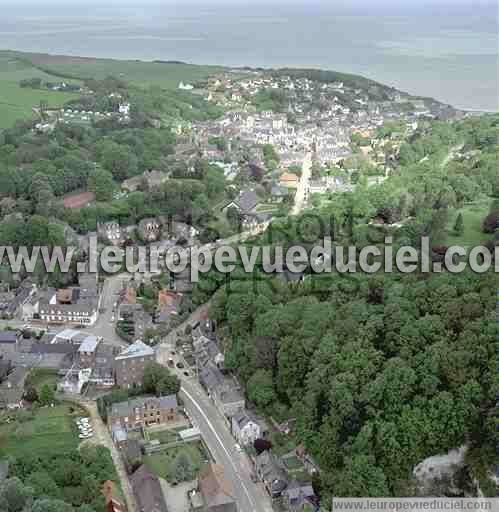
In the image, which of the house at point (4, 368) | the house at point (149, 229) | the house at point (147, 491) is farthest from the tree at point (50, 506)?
the house at point (149, 229)

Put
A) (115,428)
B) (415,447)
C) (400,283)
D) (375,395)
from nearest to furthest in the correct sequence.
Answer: (415,447), (375,395), (115,428), (400,283)

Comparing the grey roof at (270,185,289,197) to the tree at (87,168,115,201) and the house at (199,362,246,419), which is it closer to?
the tree at (87,168,115,201)

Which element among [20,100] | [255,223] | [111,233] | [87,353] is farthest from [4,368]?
[20,100]

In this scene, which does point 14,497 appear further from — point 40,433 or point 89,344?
point 89,344

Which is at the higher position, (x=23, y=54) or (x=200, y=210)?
(x=23, y=54)

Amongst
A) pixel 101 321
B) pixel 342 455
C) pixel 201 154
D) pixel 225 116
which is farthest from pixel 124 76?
pixel 342 455

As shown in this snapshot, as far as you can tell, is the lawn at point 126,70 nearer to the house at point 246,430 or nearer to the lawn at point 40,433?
the lawn at point 40,433

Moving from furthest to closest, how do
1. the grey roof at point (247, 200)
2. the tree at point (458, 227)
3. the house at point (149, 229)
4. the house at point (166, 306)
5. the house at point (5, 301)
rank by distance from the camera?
the grey roof at point (247, 200) → the house at point (149, 229) → the tree at point (458, 227) → the house at point (5, 301) → the house at point (166, 306)

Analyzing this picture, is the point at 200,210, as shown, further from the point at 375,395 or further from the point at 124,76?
the point at 124,76
